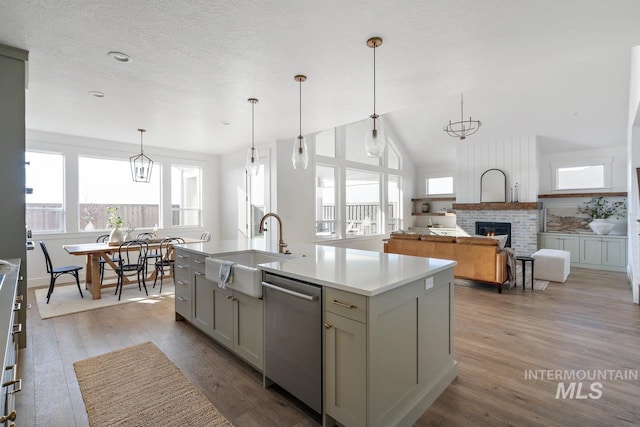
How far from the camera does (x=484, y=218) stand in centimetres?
782

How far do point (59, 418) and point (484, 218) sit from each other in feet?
27.4

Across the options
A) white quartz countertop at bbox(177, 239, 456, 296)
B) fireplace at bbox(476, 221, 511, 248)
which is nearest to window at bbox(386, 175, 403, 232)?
fireplace at bbox(476, 221, 511, 248)

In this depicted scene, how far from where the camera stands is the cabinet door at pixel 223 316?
8.50 feet

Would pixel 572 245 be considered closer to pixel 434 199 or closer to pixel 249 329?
pixel 434 199

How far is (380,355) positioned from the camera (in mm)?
1628

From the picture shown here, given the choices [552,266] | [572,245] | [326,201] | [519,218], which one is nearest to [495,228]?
[519,218]

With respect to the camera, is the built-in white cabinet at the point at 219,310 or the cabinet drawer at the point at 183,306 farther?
the cabinet drawer at the point at 183,306

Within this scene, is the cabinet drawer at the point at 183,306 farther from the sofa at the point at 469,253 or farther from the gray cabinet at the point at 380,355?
the sofa at the point at 469,253

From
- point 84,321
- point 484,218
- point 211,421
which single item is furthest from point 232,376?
point 484,218

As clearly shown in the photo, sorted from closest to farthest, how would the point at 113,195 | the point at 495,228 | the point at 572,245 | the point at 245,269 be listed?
the point at 245,269, the point at 113,195, the point at 572,245, the point at 495,228

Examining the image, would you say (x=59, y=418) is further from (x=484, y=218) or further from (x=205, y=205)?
(x=484, y=218)

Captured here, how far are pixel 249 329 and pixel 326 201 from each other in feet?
16.4

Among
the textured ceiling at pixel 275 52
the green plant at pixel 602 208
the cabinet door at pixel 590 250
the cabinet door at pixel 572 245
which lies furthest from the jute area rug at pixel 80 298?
the green plant at pixel 602 208

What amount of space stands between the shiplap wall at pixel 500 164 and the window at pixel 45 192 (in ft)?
28.9
